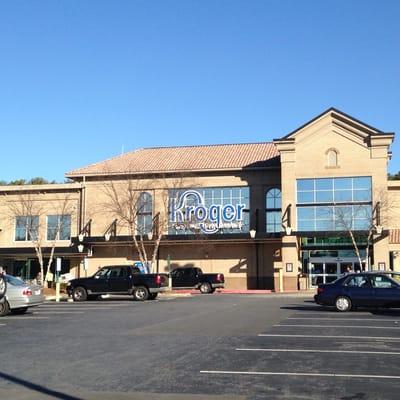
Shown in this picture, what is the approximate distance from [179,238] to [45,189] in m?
13.1

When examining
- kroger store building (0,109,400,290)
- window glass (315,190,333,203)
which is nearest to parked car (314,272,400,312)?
kroger store building (0,109,400,290)

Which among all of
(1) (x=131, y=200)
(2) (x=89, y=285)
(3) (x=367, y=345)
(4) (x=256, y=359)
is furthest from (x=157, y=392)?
(1) (x=131, y=200)

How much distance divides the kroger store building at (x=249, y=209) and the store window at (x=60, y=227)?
120mm

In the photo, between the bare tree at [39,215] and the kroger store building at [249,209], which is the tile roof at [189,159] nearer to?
the kroger store building at [249,209]

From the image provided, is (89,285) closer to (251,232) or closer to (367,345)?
(251,232)

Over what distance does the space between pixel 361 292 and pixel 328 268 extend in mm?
22808

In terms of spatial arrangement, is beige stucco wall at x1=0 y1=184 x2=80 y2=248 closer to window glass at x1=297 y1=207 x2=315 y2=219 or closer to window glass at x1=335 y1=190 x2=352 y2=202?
window glass at x1=297 y1=207 x2=315 y2=219

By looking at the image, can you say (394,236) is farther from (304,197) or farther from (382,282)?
(382,282)

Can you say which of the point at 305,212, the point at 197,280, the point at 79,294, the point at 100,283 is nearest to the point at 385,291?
the point at 100,283

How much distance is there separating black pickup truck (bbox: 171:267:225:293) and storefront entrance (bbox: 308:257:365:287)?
780cm

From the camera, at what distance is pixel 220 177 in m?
47.3

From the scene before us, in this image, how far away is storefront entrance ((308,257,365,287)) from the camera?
4325 centimetres

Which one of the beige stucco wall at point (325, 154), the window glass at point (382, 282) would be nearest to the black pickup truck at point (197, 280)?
the beige stucco wall at point (325, 154)

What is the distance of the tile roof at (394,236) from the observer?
1715 inches
